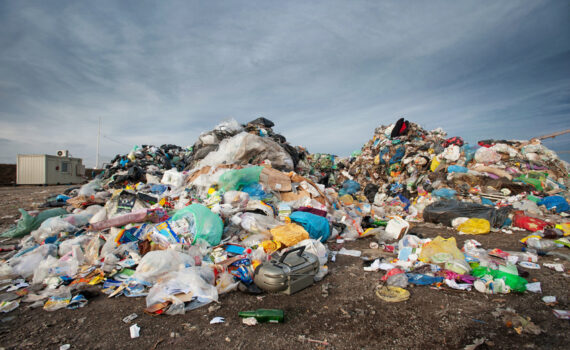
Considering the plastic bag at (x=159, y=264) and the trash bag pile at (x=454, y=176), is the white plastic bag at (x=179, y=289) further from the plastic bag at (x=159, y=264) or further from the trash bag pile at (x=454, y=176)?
the trash bag pile at (x=454, y=176)

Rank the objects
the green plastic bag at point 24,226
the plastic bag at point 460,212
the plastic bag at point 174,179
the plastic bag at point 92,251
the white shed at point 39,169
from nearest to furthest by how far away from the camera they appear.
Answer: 1. the plastic bag at point 92,251
2. the green plastic bag at point 24,226
3. the plastic bag at point 460,212
4. the plastic bag at point 174,179
5. the white shed at point 39,169

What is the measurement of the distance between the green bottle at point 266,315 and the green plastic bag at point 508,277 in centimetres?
185

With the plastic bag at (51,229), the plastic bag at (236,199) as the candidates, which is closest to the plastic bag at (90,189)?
the plastic bag at (51,229)

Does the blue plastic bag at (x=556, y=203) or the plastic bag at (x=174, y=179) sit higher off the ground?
the plastic bag at (x=174, y=179)

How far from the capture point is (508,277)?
2121 mm

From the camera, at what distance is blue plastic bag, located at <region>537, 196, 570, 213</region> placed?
4.70 m

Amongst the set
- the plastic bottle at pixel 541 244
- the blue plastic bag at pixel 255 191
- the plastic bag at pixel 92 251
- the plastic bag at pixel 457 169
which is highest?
the plastic bag at pixel 457 169

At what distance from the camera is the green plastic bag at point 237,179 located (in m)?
4.27

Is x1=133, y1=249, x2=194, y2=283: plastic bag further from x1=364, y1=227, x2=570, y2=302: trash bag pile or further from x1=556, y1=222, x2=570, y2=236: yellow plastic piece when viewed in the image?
x1=556, y1=222, x2=570, y2=236: yellow plastic piece

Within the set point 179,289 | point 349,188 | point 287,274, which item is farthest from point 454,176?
point 179,289

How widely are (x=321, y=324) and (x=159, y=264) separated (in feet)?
5.13

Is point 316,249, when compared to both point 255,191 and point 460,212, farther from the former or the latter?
point 460,212

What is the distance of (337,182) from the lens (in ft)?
30.6

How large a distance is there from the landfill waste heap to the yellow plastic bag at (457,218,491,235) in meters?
0.02
